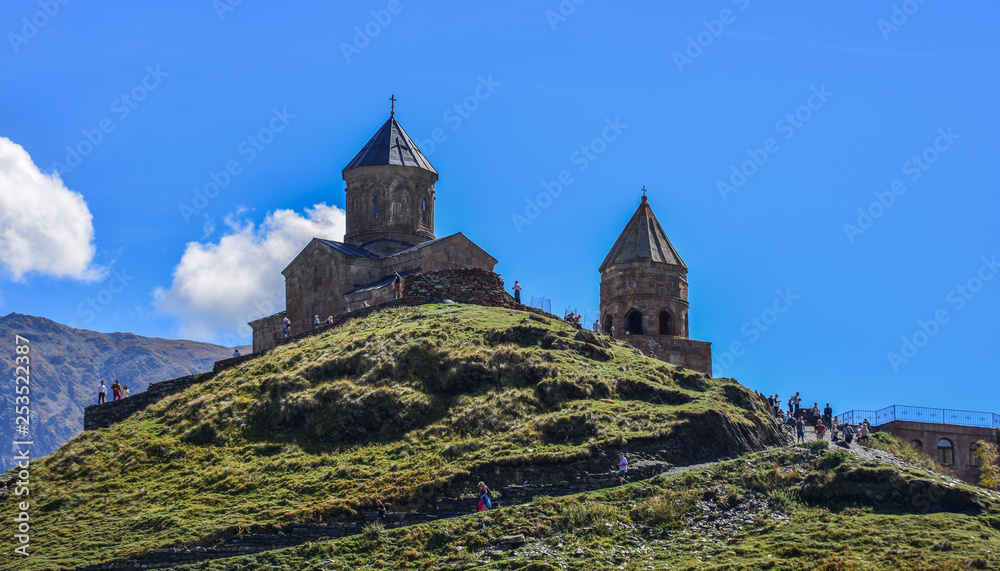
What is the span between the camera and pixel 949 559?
17.4 meters

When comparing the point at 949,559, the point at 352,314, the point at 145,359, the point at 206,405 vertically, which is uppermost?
the point at 145,359

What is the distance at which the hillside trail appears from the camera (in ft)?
67.6

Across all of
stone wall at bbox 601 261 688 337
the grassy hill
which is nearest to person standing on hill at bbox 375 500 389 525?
the grassy hill

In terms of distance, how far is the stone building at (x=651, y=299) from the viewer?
3669cm

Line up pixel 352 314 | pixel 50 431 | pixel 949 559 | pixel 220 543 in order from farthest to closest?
pixel 50 431 < pixel 352 314 < pixel 220 543 < pixel 949 559

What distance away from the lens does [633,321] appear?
124 feet

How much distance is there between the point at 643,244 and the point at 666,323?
278cm

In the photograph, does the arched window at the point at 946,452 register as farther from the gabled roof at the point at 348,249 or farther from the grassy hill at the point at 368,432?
the gabled roof at the point at 348,249

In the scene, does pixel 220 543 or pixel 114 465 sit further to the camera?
pixel 114 465

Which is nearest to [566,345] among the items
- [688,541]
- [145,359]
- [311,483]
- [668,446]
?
[668,446]

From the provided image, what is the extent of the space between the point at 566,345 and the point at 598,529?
10.2 m

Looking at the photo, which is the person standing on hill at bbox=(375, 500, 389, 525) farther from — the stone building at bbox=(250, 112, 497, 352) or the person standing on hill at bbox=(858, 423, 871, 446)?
the stone building at bbox=(250, 112, 497, 352)

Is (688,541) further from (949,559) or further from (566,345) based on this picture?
(566,345)

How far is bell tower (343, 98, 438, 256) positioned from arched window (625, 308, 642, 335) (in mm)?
7761
